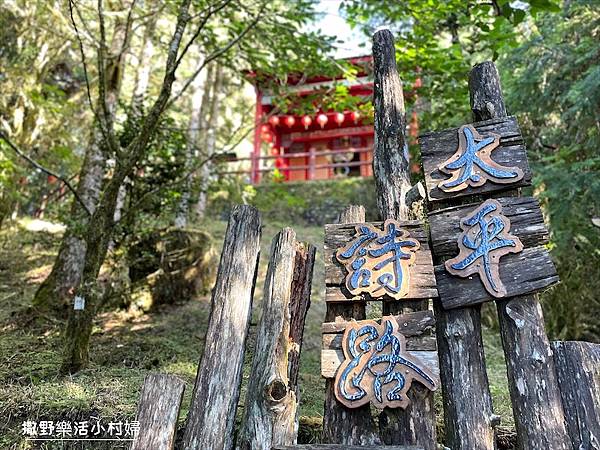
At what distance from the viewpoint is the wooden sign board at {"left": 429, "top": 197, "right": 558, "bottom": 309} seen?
229 centimetres

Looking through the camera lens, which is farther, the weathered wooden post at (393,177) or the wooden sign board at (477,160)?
the wooden sign board at (477,160)

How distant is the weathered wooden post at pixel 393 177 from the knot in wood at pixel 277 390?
470mm

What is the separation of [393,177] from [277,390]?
1.39 m

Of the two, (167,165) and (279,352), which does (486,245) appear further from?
(167,165)

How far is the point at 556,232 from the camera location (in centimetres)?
515

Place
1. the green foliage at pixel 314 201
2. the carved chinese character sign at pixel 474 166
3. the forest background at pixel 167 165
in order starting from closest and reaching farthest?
1. the carved chinese character sign at pixel 474 166
2. the forest background at pixel 167 165
3. the green foliage at pixel 314 201

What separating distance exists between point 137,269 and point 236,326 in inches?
146

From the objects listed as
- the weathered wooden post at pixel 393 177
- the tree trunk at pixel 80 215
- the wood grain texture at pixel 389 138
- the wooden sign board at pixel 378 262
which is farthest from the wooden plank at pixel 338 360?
the tree trunk at pixel 80 215

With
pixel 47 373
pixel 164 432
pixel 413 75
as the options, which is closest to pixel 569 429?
pixel 164 432

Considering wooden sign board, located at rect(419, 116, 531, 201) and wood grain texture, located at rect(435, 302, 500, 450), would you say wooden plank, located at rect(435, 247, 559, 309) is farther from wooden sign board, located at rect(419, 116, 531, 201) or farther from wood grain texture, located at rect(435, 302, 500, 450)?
wooden sign board, located at rect(419, 116, 531, 201)

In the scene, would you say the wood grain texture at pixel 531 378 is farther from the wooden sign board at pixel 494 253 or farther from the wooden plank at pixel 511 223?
the wooden plank at pixel 511 223

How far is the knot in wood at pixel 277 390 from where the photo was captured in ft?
6.96

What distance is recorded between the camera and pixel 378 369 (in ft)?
7.06

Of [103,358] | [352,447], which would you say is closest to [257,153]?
[103,358]
